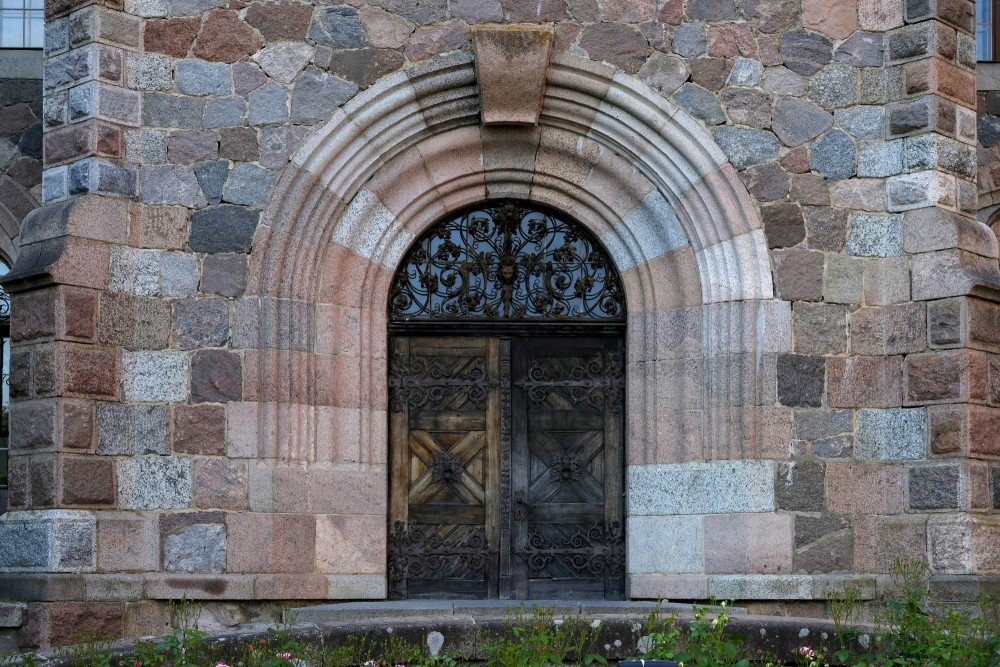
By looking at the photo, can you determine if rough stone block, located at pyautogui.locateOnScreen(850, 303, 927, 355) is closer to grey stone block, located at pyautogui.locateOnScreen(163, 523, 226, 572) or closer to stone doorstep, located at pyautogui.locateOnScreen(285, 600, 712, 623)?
stone doorstep, located at pyautogui.locateOnScreen(285, 600, 712, 623)

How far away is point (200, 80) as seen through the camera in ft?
27.8

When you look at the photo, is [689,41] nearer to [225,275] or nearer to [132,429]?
[225,275]

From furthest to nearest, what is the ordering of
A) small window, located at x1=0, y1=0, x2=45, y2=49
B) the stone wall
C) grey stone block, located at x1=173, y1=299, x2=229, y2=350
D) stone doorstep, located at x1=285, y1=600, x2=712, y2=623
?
small window, located at x1=0, y1=0, x2=45, y2=49 → the stone wall → grey stone block, located at x1=173, y1=299, x2=229, y2=350 → stone doorstep, located at x1=285, y1=600, x2=712, y2=623

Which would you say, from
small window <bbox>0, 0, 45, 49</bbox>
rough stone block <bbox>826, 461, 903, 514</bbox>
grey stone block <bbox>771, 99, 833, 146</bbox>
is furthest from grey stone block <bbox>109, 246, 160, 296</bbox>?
rough stone block <bbox>826, 461, 903, 514</bbox>

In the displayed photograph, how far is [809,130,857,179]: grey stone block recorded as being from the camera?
862 cm

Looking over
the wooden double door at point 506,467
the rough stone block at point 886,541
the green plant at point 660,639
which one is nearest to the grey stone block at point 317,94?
the wooden double door at point 506,467

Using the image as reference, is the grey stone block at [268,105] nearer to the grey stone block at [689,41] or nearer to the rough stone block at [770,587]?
the grey stone block at [689,41]

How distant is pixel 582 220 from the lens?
29.6 ft

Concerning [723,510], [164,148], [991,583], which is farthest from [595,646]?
[164,148]

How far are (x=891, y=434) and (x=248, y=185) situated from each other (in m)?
4.02

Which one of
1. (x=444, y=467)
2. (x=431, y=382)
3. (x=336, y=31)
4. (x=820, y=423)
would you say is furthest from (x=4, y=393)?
(x=820, y=423)

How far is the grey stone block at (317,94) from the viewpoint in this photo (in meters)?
8.51

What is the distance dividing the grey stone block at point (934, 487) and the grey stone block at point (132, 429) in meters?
4.28

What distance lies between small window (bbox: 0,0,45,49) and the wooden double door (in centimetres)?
364
